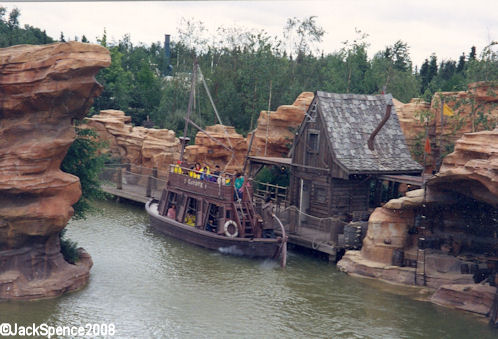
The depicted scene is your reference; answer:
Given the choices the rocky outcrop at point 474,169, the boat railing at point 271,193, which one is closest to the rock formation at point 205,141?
the boat railing at point 271,193

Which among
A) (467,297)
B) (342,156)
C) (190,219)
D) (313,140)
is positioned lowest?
(467,297)

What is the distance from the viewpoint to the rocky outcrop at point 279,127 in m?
37.0

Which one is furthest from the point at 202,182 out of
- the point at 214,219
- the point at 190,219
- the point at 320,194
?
the point at 320,194

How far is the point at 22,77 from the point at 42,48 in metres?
1.03

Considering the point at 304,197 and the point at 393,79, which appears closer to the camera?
the point at 304,197

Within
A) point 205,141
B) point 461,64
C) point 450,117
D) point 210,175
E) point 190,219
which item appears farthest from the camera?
point 461,64

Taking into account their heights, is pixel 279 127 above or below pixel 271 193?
above

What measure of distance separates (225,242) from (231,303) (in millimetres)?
5785

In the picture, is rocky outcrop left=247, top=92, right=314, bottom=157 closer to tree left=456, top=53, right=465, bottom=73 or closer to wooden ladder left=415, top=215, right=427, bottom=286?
wooden ladder left=415, top=215, right=427, bottom=286

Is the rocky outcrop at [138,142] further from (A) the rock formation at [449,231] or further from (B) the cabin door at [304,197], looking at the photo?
(A) the rock formation at [449,231]

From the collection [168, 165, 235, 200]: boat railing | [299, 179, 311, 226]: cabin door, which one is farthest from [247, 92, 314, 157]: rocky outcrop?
[168, 165, 235, 200]: boat railing

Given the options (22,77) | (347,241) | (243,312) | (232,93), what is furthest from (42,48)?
(232,93)

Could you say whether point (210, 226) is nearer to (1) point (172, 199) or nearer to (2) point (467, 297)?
(1) point (172, 199)

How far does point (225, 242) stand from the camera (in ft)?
83.0
